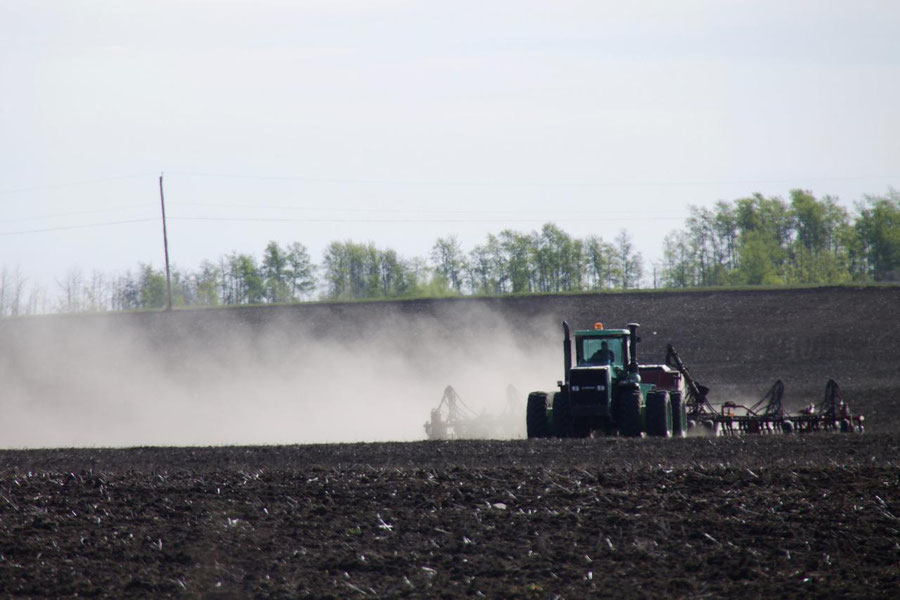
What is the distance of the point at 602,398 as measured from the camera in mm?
24094

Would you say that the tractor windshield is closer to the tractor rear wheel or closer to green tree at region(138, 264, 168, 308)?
the tractor rear wheel

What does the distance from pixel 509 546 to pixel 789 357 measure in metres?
38.5

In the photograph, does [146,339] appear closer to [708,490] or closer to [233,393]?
[233,393]

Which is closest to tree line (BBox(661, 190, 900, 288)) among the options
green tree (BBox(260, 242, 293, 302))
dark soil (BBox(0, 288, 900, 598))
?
green tree (BBox(260, 242, 293, 302))

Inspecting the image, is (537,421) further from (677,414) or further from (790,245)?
(790,245)

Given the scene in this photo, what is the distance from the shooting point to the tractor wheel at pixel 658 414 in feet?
80.9

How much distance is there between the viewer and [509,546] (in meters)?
12.0

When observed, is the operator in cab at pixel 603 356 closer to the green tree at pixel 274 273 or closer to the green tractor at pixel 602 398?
the green tractor at pixel 602 398

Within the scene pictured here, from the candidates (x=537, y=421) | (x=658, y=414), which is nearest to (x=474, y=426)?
(x=537, y=421)

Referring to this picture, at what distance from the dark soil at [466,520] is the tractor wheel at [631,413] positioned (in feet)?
5.40

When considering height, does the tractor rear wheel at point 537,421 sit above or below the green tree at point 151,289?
below

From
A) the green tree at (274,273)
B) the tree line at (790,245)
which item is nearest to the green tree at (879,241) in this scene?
the tree line at (790,245)

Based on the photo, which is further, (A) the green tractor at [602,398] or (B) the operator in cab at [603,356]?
(B) the operator in cab at [603,356]

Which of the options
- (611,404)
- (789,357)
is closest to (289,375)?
(789,357)
